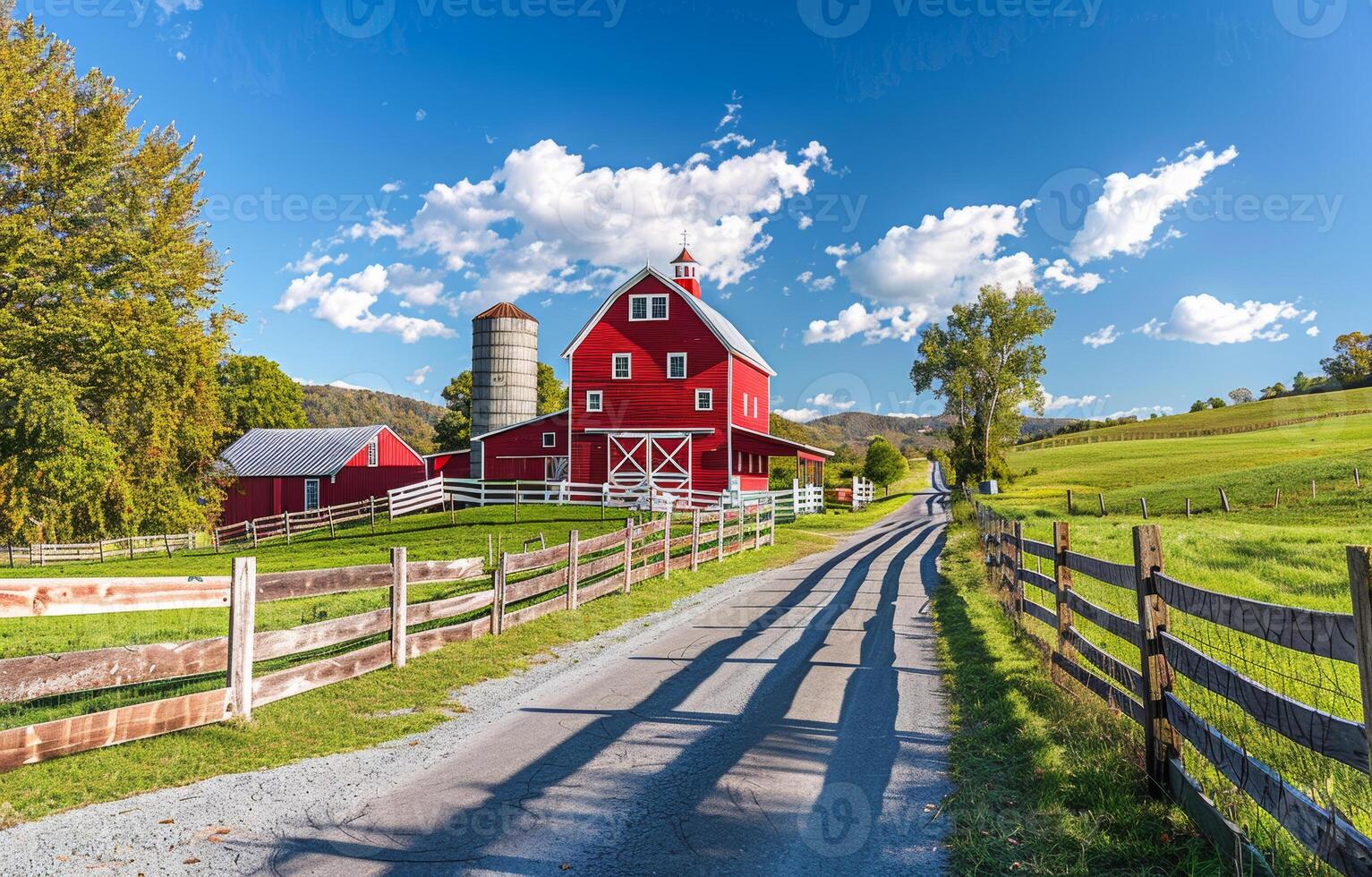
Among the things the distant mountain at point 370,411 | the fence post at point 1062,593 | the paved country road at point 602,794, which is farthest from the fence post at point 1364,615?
the distant mountain at point 370,411

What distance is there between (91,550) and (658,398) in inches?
933

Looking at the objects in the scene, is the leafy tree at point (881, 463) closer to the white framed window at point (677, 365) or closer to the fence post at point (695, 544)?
the white framed window at point (677, 365)

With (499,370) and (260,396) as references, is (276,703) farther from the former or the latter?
(260,396)

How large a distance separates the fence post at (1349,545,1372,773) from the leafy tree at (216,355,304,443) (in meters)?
68.9

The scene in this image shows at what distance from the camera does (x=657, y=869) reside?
423cm

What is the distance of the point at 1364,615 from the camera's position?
2.83m

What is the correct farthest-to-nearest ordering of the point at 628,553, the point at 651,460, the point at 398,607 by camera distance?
the point at 651,460 < the point at 628,553 < the point at 398,607

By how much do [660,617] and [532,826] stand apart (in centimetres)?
793

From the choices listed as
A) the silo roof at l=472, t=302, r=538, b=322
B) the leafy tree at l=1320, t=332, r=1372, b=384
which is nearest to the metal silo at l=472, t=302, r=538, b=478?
the silo roof at l=472, t=302, r=538, b=322

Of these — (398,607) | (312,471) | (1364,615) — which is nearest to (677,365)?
(312,471)

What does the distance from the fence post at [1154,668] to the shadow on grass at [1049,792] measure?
0.61ft

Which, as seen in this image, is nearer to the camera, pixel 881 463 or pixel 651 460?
pixel 651 460

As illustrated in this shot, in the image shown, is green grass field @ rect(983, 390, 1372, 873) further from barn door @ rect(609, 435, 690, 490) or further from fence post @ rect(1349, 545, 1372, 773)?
barn door @ rect(609, 435, 690, 490)

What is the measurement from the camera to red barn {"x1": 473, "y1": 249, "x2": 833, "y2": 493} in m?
35.8
